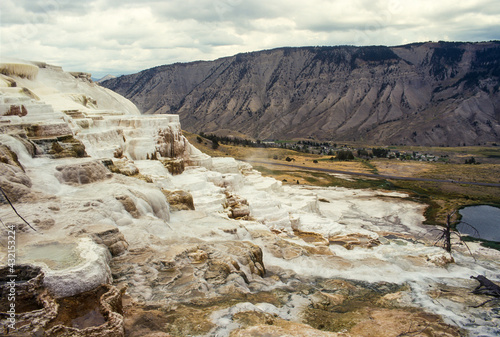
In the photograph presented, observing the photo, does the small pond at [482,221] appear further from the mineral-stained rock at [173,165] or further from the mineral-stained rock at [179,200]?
the mineral-stained rock at [179,200]

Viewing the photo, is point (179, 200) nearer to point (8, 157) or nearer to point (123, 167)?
point (123, 167)

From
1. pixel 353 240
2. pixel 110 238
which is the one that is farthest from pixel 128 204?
pixel 353 240

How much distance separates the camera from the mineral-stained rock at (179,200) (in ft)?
60.5

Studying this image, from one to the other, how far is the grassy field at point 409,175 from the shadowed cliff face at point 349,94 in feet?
149

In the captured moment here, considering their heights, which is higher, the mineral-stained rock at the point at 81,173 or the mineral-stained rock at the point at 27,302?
the mineral-stained rock at the point at 81,173

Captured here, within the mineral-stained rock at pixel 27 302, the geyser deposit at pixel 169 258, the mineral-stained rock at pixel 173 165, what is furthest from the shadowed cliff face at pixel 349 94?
the mineral-stained rock at pixel 27 302

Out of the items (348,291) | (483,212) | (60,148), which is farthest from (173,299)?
(483,212)

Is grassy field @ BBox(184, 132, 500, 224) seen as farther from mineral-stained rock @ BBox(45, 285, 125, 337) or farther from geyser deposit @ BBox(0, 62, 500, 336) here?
mineral-stained rock @ BBox(45, 285, 125, 337)

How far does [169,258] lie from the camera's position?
1190 centimetres

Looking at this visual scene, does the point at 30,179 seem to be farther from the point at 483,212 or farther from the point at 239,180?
the point at 483,212

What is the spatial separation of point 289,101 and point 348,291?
544 ft

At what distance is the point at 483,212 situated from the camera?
126ft

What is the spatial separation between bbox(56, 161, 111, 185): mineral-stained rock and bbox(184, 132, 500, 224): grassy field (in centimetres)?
2905

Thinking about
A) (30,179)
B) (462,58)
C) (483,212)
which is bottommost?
(483,212)
